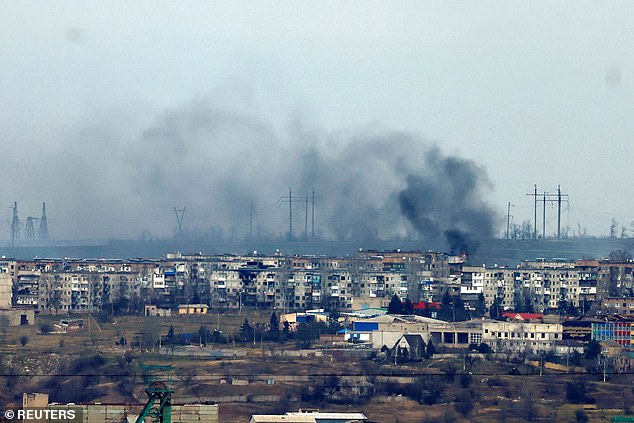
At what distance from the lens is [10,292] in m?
56.7

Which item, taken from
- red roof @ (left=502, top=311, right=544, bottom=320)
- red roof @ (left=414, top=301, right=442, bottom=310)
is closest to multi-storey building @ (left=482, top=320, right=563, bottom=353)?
red roof @ (left=502, top=311, right=544, bottom=320)

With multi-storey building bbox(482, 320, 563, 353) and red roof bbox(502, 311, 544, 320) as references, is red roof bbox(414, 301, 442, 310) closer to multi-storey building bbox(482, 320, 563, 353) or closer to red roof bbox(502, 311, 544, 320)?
red roof bbox(502, 311, 544, 320)

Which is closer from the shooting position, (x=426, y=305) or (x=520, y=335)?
(x=520, y=335)

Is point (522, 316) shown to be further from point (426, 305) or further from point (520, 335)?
point (426, 305)

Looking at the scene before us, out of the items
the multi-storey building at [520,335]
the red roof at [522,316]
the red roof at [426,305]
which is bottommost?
the multi-storey building at [520,335]

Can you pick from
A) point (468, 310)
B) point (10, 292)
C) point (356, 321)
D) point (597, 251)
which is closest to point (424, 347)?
point (356, 321)

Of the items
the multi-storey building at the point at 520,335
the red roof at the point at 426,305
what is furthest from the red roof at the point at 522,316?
the multi-storey building at the point at 520,335

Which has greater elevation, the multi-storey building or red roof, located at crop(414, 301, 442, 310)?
red roof, located at crop(414, 301, 442, 310)

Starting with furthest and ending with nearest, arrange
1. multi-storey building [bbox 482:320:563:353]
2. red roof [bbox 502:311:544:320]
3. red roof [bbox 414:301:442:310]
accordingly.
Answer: red roof [bbox 414:301:442:310], red roof [bbox 502:311:544:320], multi-storey building [bbox 482:320:563:353]

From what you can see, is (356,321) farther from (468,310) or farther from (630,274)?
(630,274)

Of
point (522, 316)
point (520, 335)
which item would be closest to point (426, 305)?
point (522, 316)

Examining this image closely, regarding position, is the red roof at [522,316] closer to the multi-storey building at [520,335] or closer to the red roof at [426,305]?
the red roof at [426,305]

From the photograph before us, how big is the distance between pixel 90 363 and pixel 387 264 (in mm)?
26577

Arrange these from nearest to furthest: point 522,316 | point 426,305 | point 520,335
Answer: point 520,335 → point 522,316 → point 426,305
